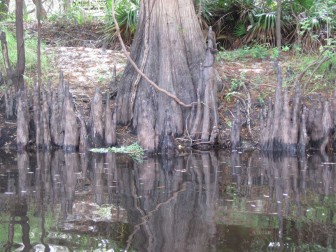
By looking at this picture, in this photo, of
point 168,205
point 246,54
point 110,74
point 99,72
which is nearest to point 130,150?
point 110,74

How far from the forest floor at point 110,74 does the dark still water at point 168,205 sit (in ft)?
4.87

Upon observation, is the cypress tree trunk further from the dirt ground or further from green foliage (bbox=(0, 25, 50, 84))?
green foliage (bbox=(0, 25, 50, 84))

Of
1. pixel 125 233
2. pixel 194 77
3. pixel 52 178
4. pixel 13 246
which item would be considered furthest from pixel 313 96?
pixel 13 246

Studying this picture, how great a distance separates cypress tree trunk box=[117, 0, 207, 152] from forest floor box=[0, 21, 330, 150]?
47cm

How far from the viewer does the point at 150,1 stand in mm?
8523

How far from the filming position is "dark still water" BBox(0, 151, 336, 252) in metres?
3.70

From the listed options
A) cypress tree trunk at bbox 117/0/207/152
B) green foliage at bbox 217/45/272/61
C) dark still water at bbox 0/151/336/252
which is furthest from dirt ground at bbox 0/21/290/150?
dark still water at bbox 0/151/336/252

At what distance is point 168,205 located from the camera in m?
4.61

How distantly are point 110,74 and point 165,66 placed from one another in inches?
71.6

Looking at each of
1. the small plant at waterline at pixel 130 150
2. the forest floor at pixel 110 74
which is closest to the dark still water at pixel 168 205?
the small plant at waterline at pixel 130 150

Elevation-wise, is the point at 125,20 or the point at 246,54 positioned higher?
the point at 125,20

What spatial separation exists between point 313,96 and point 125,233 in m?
5.47

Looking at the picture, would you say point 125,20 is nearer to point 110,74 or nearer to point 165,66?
point 110,74

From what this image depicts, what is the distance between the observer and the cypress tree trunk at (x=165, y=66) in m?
7.93
